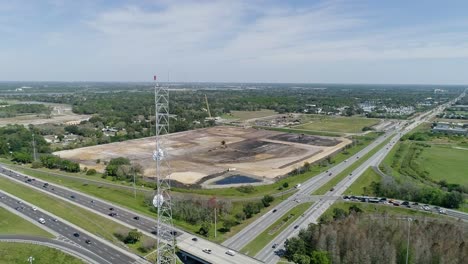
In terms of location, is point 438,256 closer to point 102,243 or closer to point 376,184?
point 376,184

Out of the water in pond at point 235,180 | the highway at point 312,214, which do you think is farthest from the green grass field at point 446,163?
the water in pond at point 235,180

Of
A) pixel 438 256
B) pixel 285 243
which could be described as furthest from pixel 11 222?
pixel 438 256

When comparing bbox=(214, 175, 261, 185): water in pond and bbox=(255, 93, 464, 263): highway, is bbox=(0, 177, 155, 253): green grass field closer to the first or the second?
bbox=(255, 93, 464, 263): highway

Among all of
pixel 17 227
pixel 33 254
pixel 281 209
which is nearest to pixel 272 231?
pixel 281 209

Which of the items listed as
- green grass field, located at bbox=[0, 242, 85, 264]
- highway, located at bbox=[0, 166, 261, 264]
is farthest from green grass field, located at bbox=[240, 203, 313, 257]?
green grass field, located at bbox=[0, 242, 85, 264]

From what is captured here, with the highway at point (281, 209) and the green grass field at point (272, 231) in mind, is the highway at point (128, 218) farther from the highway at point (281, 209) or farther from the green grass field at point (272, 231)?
the highway at point (281, 209)

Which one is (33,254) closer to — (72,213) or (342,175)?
(72,213)
